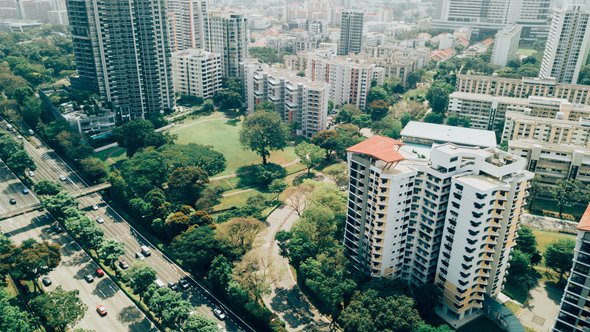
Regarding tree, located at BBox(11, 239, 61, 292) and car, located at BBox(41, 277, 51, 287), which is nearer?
tree, located at BBox(11, 239, 61, 292)

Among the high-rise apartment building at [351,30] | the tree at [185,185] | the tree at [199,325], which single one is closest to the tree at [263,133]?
the tree at [185,185]

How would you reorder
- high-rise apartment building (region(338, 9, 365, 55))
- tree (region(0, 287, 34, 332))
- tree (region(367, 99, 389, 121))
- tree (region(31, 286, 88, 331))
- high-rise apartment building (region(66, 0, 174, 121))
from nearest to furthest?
tree (region(0, 287, 34, 332)) → tree (region(31, 286, 88, 331)) → high-rise apartment building (region(66, 0, 174, 121)) → tree (region(367, 99, 389, 121)) → high-rise apartment building (region(338, 9, 365, 55))

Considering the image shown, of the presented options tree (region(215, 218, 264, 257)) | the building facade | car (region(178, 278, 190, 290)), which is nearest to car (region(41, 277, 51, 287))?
car (region(178, 278, 190, 290))

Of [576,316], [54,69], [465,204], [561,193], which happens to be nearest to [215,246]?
[465,204]

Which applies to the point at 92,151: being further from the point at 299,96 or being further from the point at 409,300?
the point at 409,300

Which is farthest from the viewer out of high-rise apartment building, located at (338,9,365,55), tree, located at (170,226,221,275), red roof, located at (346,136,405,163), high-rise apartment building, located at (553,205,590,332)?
high-rise apartment building, located at (338,9,365,55)

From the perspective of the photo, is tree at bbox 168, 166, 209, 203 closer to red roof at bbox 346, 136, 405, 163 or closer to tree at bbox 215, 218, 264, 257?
tree at bbox 215, 218, 264, 257

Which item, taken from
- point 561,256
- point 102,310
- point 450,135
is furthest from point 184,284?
point 450,135
